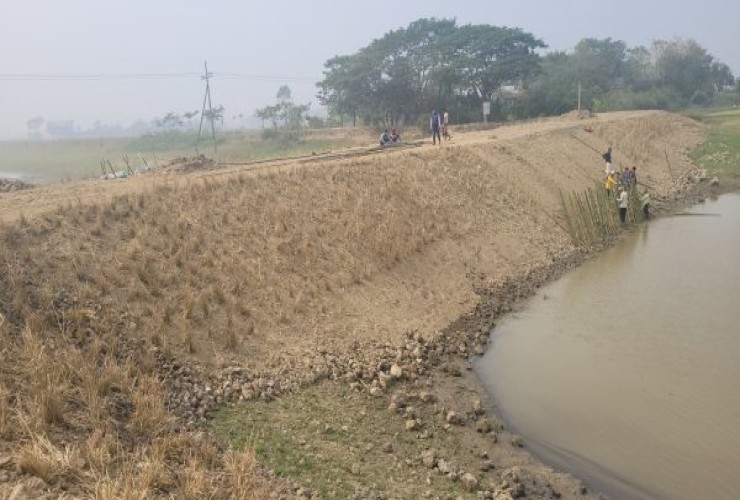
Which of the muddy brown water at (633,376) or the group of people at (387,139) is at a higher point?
the group of people at (387,139)

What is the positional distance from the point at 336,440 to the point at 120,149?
70940mm

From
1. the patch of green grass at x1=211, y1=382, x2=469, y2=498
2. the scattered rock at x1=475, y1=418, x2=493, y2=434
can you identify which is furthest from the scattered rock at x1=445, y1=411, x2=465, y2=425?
the scattered rock at x1=475, y1=418, x2=493, y2=434

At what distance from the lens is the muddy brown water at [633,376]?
793 cm

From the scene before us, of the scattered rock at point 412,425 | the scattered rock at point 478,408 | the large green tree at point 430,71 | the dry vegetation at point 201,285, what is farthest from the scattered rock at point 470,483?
the large green tree at point 430,71

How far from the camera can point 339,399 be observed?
9.49 m

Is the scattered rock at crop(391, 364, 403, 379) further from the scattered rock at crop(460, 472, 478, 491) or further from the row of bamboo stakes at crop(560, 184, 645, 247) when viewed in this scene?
the row of bamboo stakes at crop(560, 184, 645, 247)

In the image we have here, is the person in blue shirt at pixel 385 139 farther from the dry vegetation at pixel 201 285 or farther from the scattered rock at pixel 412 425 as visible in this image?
the scattered rock at pixel 412 425

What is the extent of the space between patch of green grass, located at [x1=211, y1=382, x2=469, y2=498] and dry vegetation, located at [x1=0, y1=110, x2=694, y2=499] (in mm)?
852

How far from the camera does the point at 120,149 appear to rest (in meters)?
70.2

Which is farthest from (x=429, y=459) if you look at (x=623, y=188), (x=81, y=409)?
(x=623, y=188)

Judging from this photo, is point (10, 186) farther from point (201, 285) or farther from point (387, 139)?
point (387, 139)

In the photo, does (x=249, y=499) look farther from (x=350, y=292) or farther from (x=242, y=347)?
(x=350, y=292)

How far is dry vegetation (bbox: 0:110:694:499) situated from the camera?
6402 millimetres

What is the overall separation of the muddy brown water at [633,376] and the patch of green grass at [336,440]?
2042 millimetres
